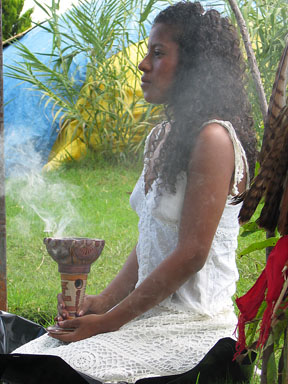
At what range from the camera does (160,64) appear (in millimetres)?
1582

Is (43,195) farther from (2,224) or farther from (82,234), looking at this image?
(2,224)

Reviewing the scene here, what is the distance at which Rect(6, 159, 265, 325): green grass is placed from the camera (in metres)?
2.94

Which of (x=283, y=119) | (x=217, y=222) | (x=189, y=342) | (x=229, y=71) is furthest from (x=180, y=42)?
(x=189, y=342)

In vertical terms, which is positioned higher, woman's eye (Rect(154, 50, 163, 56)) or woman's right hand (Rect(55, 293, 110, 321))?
woman's eye (Rect(154, 50, 163, 56))

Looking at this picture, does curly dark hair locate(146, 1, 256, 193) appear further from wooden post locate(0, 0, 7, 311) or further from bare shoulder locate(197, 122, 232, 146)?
wooden post locate(0, 0, 7, 311)

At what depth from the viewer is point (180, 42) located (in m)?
1.57

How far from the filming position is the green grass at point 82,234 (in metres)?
2.94

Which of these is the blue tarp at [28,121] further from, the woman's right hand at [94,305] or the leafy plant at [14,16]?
the woman's right hand at [94,305]

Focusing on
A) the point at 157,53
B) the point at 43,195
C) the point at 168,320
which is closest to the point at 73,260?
the point at 168,320

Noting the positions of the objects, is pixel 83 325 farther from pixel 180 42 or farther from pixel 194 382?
pixel 180 42

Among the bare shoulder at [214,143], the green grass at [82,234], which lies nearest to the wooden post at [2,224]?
the green grass at [82,234]

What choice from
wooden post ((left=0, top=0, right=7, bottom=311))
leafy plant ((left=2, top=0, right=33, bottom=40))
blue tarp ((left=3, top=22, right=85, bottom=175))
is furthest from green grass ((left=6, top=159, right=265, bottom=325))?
leafy plant ((left=2, top=0, right=33, bottom=40))

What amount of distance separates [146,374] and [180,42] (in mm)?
811

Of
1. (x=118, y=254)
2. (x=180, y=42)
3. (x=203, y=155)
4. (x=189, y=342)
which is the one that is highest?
(x=180, y=42)
